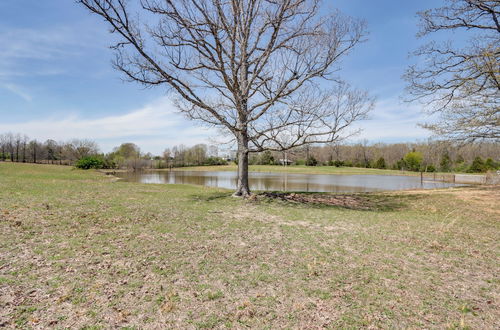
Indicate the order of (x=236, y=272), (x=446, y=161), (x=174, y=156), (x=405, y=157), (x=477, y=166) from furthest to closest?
(x=174, y=156)
(x=405, y=157)
(x=477, y=166)
(x=446, y=161)
(x=236, y=272)

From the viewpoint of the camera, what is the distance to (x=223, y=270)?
12.8 ft

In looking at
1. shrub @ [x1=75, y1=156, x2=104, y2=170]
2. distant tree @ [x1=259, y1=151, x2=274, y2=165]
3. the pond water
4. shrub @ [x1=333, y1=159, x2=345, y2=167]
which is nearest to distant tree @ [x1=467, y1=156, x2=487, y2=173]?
the pond water

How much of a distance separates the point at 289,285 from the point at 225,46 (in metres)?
9.73

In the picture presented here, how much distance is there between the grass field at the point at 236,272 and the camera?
2781mm

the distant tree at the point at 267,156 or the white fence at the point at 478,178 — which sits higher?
the distant tree at the point at 267,156

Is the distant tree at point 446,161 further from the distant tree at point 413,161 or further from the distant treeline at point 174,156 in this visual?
the distant tree at point 413,161

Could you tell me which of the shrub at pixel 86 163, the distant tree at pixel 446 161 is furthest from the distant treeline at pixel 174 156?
the distant tree at pixel 446 161

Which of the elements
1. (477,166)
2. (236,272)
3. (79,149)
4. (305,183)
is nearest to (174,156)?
(79,149)

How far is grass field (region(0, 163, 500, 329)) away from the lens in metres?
2.78

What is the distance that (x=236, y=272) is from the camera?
3865 mm

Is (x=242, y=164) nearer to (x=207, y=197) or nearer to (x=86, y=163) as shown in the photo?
(x=207, y=197)

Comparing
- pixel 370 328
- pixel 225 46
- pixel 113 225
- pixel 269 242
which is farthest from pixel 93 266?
pixel 225 46

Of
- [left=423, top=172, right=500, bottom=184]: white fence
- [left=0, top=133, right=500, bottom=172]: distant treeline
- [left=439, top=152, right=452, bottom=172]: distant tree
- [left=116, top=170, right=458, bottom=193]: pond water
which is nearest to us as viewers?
[left=439, top=152, right=452, bottom=172]: distant tree

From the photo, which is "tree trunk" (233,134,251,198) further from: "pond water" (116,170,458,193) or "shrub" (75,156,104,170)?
"shrub" (75,156,104,170)
